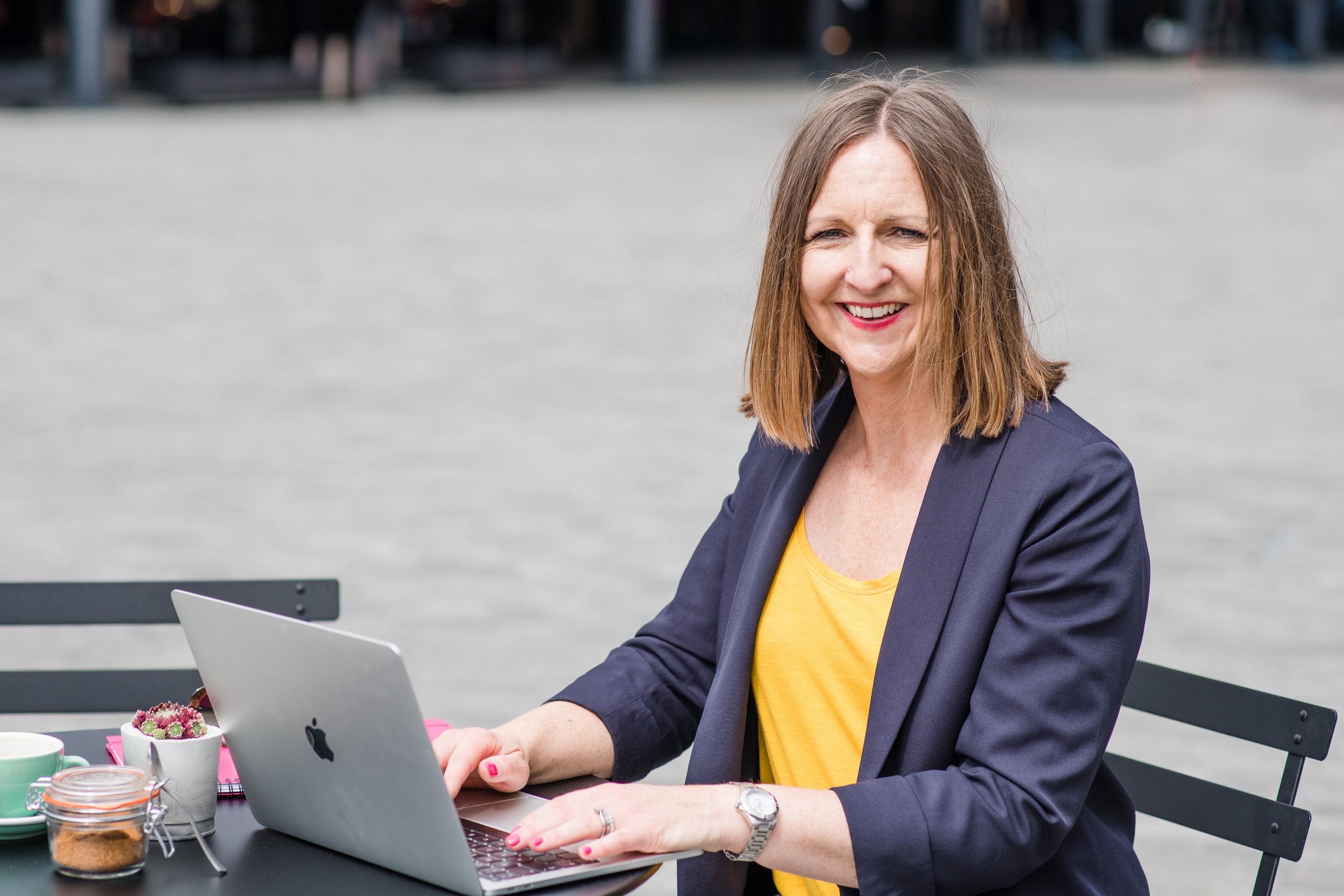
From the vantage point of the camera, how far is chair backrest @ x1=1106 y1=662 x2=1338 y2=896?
2.21m

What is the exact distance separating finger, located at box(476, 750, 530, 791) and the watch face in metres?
0.34

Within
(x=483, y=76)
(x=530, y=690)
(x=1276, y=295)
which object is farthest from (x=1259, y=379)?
(x=483, y=76)

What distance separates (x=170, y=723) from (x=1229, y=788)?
4.81 feet

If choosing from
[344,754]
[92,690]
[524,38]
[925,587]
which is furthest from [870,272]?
[524,38]

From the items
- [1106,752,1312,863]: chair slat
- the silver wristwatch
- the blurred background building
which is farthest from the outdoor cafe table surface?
the blurred background building

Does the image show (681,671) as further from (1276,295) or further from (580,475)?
(1276,295)

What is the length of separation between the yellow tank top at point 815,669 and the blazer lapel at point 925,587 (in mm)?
42

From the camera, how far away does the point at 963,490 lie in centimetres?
194

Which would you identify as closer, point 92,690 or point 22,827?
point 22,827

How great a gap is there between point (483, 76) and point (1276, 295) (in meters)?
19.1

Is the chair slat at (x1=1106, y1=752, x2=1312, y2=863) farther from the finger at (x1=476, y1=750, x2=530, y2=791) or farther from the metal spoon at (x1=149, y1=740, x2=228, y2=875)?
the metal spoon at (x1=149, y1=740, x2=228, y2=875)

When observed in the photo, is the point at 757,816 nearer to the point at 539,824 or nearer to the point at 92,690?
the point at 539,824

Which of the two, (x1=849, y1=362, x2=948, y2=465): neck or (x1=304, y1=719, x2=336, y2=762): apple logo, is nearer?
(x1=304, y1=719, x2=336, y2=762): apple logo

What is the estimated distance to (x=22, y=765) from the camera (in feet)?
5.83
